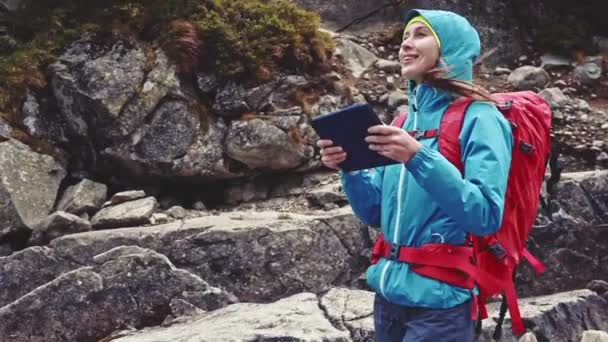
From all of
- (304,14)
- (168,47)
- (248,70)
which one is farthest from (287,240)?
(304,14)

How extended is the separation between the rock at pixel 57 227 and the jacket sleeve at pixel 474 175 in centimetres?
635

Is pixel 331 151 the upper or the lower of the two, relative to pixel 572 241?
upper

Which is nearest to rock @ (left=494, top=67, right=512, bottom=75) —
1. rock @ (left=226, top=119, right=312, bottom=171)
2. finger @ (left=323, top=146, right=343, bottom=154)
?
rock @ (left=226, top=119, right=312, bottom=171)

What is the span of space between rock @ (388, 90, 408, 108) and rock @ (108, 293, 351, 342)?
4219 millimetres

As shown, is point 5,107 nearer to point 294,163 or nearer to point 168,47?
point 168,47

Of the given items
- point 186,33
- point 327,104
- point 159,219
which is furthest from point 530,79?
point 159,219

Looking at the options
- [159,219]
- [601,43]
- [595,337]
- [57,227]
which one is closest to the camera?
[595,337]

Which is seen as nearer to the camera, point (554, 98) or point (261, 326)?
point (261, 326)

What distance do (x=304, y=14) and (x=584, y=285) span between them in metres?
5.94

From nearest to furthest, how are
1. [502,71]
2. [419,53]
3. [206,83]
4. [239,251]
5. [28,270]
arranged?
[419,53]
[28,270]
[239,251]
[206,83]
[502,71]

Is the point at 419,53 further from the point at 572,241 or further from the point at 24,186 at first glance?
the point at 24,186

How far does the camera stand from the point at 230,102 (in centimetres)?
974

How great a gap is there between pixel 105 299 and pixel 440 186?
18.6 feet

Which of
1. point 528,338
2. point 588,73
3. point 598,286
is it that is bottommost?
point 598,286
